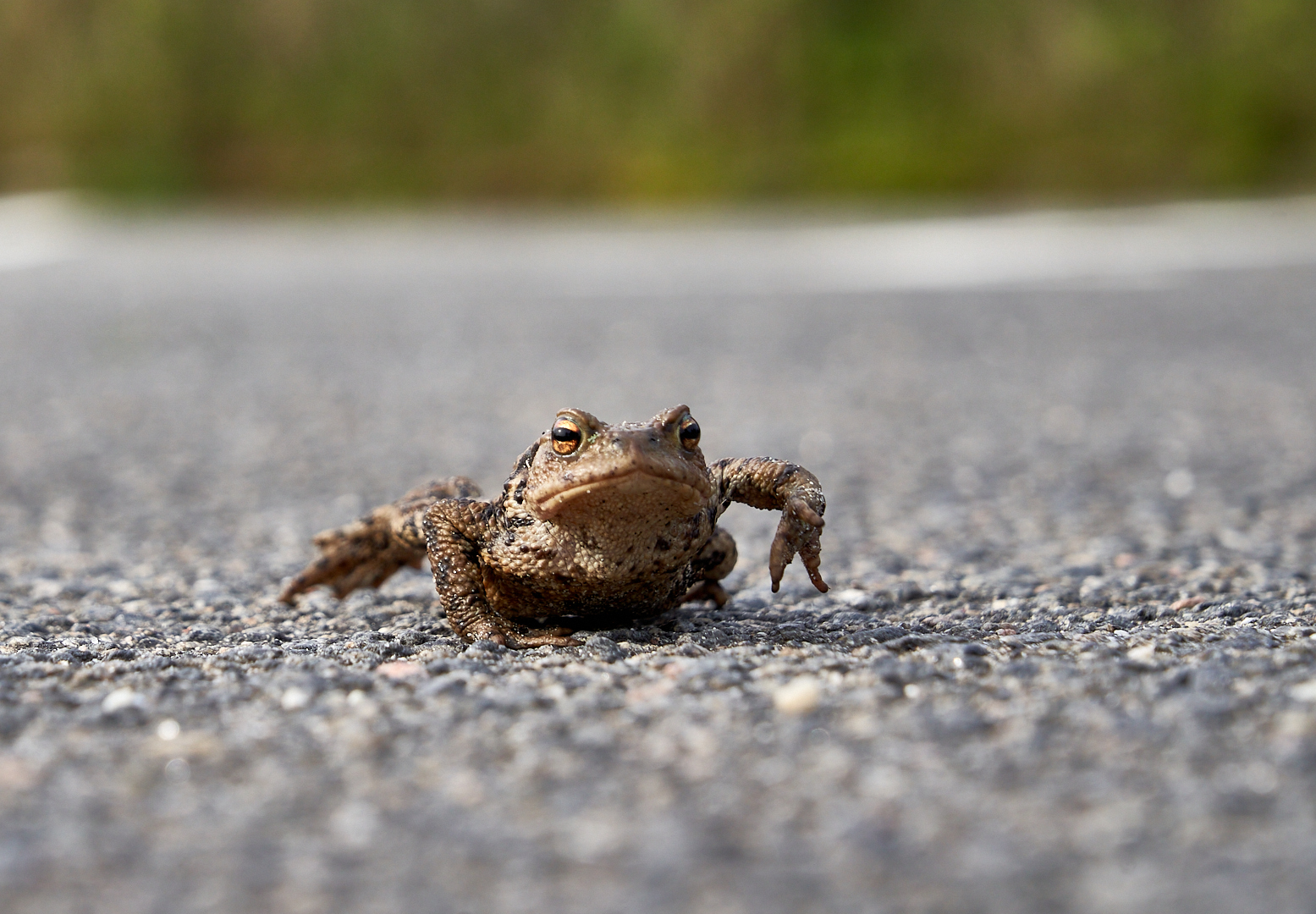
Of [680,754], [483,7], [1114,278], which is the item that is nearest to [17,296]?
[1114,278]

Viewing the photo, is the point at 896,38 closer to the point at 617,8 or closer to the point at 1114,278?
the point at 617,8

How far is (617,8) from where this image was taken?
27.7m

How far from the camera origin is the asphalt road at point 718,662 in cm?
188

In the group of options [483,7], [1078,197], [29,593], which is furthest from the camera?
[483,7]

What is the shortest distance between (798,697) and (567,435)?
0.73 meters

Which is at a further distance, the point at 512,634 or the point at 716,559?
the point at 716,559

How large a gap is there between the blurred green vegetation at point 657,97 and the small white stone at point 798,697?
2086 centimetres

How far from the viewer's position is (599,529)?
2.82 m

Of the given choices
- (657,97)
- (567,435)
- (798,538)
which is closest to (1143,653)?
(798,538)

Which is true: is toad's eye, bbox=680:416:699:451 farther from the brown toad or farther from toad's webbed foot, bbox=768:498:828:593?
toad's webbed foot, bbox=768:498:828:593

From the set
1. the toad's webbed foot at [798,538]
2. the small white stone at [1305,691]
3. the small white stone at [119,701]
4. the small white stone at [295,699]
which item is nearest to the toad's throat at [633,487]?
the toad's webbed foot at [798,538]

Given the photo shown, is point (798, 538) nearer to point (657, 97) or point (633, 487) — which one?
point (633, 487)

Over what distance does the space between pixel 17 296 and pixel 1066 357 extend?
9.83m

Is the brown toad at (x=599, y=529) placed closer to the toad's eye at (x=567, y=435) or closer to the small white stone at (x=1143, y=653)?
the toad's eye at (x=567, y=435)
